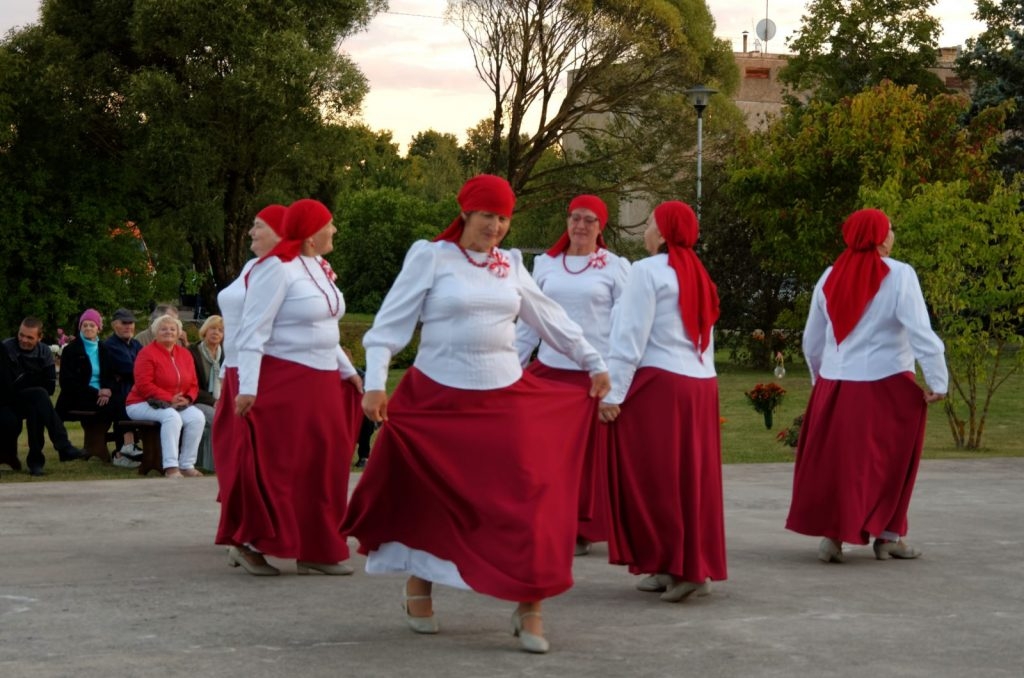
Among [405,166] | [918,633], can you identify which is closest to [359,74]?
[918,633]

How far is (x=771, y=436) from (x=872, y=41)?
133 ft

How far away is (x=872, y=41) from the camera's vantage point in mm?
58594

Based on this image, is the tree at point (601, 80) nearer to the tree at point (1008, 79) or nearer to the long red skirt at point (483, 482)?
the tree at point (1008, 79)

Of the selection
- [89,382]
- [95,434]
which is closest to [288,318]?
[95,434]

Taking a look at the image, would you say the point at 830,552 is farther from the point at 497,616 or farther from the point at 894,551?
the point at 497,616

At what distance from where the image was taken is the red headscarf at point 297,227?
960 centimetres

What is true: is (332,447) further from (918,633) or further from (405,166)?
(405,166)

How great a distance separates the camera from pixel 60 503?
1254 cm

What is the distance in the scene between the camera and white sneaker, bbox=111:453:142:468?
15.9 meters

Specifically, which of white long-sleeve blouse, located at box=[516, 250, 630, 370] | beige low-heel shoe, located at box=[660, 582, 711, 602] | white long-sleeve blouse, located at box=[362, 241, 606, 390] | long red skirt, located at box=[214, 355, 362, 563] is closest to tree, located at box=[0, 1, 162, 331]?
white long-sleeve blouse, located at box=[516, 250, 630, 370]

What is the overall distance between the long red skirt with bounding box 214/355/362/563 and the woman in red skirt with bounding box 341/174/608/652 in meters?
1.84

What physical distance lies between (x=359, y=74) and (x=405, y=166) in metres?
75.6

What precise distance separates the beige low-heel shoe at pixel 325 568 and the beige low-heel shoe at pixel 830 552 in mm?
2827

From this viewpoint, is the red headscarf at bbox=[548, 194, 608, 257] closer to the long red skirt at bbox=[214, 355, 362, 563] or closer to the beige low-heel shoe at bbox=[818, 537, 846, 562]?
the long red skirt at bbox=[214, 355, 362, 563]
